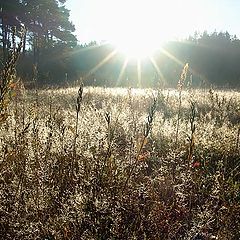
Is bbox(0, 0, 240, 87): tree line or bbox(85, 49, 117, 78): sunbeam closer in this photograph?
bbox(0, 0, 240, 87): tree line

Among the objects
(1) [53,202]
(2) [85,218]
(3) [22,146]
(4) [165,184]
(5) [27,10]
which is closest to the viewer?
(2) [85,218]

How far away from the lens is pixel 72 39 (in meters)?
40.2

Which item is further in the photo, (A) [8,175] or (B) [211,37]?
(B) [211,37]

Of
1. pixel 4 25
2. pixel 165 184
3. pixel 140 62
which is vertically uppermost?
pixel 4 25

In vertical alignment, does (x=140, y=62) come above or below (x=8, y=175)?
above

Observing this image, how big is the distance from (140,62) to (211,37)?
16.3m

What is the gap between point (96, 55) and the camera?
46.1 metres

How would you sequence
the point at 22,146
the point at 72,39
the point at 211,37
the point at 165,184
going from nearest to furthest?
the point at 22,146 → the point at 165,184 → the point at 72,39 → the point at 211,37

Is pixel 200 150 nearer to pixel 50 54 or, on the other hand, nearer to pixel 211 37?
pixel 50 54

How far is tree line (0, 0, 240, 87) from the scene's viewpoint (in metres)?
33.0

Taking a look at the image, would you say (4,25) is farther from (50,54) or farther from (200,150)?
(200,150)

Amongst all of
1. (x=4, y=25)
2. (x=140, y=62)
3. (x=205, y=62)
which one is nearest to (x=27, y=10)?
(x=4, y=25)

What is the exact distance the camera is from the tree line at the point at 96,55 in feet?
108

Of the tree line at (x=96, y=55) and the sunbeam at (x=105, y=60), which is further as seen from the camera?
the sunbeam at (x=105, y=60)
